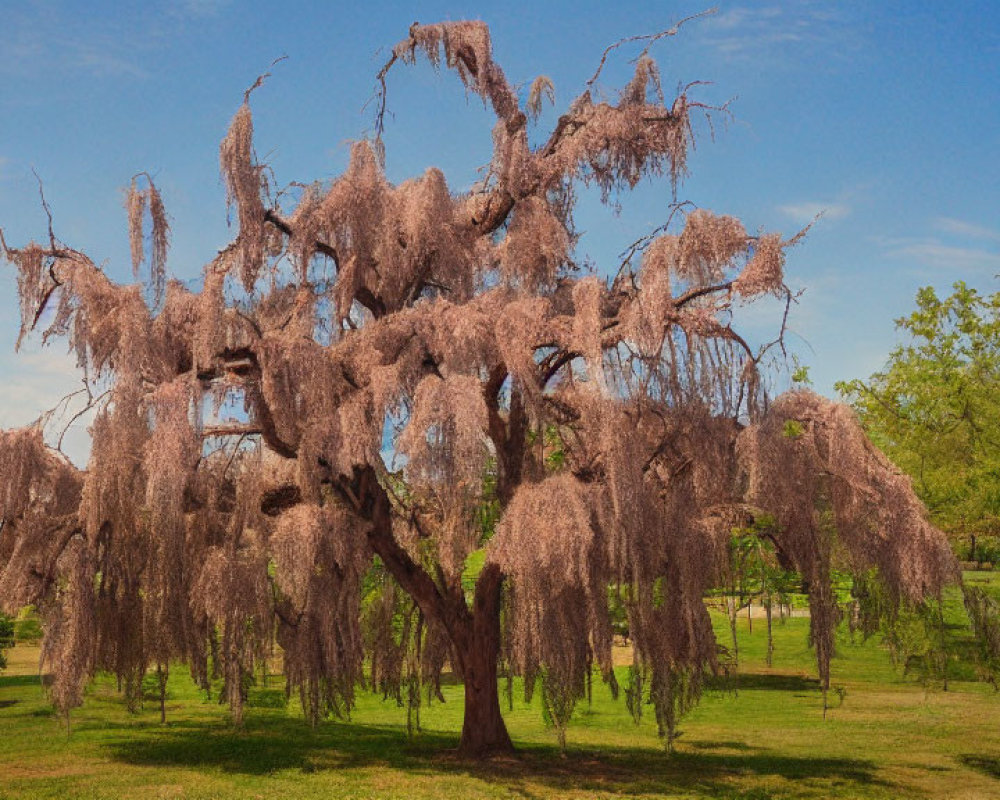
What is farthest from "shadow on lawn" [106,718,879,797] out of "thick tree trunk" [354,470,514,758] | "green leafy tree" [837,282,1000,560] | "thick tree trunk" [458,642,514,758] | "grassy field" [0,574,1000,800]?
"green leafy tree" [837,282,1000,560]

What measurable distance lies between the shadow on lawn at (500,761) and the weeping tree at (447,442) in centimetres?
104

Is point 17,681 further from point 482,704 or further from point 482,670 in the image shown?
point 482,670

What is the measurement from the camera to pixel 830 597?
13680 millimetres

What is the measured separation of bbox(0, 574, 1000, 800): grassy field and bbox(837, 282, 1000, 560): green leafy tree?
4436mm

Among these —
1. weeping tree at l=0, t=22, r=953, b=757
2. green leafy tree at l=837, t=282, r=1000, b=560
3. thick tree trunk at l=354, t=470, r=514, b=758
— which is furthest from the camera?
green leafy tree at l=837, t=282, r=1000, b=560

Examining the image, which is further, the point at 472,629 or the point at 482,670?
the point at 472,629

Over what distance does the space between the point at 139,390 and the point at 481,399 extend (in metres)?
4.38

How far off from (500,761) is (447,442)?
5.64 meters

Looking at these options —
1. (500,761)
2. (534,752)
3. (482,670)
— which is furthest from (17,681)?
(500,761)

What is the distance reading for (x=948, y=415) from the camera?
84.6ft

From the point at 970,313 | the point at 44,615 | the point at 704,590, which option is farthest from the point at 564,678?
the point at 970,313

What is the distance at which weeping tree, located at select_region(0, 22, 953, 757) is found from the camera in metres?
12.7

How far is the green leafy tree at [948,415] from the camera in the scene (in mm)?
22062

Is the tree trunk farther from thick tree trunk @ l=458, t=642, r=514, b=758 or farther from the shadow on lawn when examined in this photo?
the shadow on lawn
